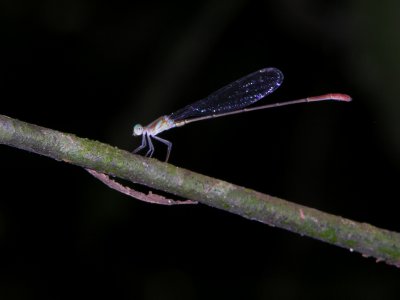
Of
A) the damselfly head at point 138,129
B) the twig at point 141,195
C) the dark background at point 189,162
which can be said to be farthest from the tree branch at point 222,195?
the dark background at point 189,162

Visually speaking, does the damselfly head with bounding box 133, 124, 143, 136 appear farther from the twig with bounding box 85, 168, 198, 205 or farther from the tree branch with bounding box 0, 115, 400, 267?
the tree branch with bounding box 0, 115, 400, 267

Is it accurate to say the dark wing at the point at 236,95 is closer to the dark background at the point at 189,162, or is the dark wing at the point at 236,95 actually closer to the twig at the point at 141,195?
the dark background at the point at 189,162

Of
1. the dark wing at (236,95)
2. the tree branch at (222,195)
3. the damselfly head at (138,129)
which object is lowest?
the tree branch at (222,195)

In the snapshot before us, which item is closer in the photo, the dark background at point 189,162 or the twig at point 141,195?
the twig at point 141,195

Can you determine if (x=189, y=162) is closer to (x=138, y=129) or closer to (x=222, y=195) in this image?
(x=138, y=129)

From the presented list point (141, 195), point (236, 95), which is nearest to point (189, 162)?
point (236, 95)

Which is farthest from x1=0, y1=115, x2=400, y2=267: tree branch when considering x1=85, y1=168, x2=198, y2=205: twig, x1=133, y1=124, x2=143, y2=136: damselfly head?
x1=133, y1=124, x2=143, y2=136: damselfly head
